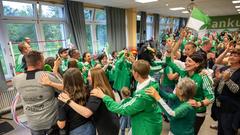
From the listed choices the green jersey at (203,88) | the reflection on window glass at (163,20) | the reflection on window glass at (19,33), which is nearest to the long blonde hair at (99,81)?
the green jersey at (203,88)

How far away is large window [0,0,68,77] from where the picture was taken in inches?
165

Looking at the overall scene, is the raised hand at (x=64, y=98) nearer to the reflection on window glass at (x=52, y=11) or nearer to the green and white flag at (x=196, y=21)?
the green and white flag at (x=196, y=21)

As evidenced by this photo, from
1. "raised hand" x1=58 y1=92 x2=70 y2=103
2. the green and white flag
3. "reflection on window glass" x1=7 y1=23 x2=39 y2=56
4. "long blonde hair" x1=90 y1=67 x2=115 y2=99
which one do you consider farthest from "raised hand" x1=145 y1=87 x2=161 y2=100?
"reflection on window glass" x1=7 y1=23 x2=39 y2=56

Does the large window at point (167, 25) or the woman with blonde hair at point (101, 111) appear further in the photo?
the large window at point (167, 25)

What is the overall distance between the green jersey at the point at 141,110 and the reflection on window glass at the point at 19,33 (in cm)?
402

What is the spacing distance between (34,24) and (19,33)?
0.48 meters

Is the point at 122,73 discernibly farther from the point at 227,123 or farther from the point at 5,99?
the point at 5,99

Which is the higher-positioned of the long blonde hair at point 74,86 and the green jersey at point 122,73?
the long blonde hair at point 74,86

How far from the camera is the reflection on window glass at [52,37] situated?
5.05 meters

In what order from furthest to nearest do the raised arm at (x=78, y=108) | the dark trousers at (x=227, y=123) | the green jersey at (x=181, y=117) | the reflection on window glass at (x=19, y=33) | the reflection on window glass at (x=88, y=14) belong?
the reflection on window glass at (x=88, y=14)
the reflection on window glass at (x=19, y=33)
the dark trousers at (x=227, y=123)
the green jersey at (x=181, y=117)
the raised arm at (x=78, y=108)

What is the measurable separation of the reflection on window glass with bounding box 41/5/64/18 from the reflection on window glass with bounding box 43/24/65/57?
0.30m

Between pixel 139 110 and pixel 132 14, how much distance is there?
23.5 feet

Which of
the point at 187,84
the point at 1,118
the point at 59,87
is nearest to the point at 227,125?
the point at 187,84

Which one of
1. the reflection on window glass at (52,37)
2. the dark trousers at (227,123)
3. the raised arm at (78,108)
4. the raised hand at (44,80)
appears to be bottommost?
the dark trousers at (227,123)
